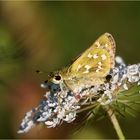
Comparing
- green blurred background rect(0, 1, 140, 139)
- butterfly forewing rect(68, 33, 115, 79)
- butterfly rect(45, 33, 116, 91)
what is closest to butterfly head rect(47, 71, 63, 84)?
butterfly rect(45, 33, 116, 91)

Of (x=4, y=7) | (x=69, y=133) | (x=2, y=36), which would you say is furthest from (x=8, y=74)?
(x=4, y=7)

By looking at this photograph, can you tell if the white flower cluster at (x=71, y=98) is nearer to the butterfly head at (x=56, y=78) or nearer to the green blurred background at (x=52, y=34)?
the butterfly head at (x=56, y=78)

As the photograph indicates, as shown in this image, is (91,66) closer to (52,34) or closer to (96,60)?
(96,60)

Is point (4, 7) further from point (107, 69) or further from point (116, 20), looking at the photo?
point (107, 69)

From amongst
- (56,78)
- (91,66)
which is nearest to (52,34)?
(91,66)

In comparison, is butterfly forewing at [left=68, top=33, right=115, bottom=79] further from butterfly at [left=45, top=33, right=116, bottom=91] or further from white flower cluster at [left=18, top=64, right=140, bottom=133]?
white flower cluster at [left=18, top=64, right=140, bottom=133]

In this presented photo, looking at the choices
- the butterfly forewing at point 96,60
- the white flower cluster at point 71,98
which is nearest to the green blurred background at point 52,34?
the butterfly forewing at point 96,60
